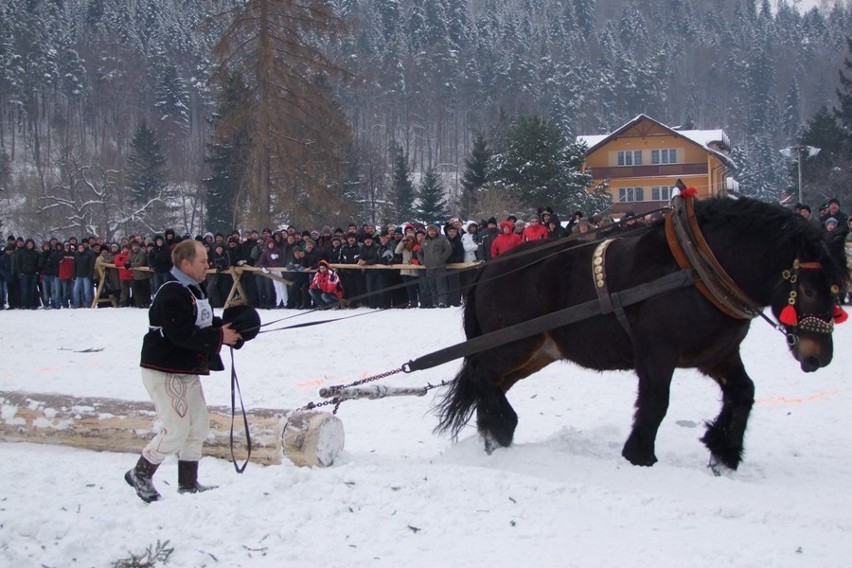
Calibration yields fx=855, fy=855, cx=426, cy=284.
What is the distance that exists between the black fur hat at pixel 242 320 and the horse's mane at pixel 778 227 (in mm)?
3155

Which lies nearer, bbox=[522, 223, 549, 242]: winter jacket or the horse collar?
the horse collar

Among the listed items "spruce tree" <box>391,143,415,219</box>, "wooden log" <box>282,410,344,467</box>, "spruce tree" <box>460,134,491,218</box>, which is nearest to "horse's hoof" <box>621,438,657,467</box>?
"wooden log" <box>282,410,344,467</box>

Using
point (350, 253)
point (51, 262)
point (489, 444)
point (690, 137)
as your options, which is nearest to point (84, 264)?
point (51, 262)

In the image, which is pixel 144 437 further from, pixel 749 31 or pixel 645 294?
pixel 749 31

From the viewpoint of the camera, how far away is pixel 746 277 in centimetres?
573

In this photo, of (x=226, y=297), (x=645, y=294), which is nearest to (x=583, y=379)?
(x=645, y=294)

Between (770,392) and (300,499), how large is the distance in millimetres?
5867

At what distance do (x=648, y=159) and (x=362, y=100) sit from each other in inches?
1196

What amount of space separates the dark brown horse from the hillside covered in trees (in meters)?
21.1

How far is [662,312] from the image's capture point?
19.1 ft

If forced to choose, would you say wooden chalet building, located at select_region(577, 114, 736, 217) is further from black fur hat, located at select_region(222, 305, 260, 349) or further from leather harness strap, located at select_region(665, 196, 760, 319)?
black fur hat, located at select_region(222, 305, 260, 349)

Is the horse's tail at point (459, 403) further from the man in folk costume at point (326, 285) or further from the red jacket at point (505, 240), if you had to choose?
the man in folk costume at point (326, 285)

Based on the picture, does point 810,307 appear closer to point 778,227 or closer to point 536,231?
point 778,227

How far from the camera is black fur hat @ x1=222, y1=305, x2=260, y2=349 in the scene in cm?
542
